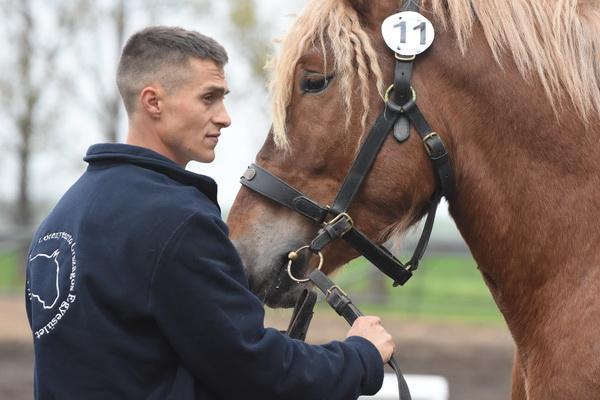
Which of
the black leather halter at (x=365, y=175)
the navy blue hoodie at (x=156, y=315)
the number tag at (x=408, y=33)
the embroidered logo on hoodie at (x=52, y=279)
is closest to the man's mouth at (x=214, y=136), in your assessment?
the navy blue hoodie at (x=156, y=315)

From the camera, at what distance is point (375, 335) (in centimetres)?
277

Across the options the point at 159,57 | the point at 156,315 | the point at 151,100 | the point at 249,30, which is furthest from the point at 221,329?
the point at 249,30

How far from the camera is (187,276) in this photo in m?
2.38

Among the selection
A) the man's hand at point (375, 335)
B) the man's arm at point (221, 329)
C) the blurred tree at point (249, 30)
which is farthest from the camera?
the blurred tree at point (249, 30)

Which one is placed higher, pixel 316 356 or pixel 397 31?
pixel 397 31

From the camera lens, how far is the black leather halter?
293 cm

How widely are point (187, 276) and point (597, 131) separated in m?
1.36

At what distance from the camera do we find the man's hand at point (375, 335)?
275 centimetres

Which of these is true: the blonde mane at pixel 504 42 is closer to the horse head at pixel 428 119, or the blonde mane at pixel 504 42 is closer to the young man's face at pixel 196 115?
the horse head at pixel 428 119

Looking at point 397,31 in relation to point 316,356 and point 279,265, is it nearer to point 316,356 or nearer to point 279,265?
point 279,265

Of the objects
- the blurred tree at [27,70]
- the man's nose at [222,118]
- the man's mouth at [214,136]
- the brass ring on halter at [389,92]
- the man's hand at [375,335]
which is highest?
the man's nose at [222,118]

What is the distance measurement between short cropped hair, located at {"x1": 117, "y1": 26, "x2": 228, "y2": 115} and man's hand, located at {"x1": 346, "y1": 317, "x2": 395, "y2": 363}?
2.87 ft

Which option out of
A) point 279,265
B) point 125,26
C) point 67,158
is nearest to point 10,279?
point 67,158

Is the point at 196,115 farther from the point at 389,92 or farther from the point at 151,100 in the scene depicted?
the point at 389,92
